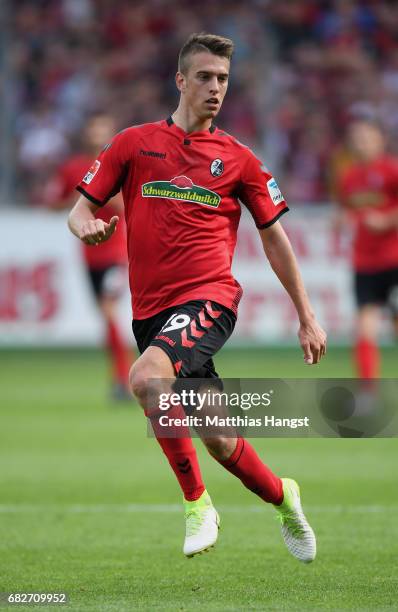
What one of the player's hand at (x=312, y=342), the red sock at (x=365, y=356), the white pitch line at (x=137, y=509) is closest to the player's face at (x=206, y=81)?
the player's hand at (x=312, y=342)

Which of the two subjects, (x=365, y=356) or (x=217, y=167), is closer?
(x=217, y=167)

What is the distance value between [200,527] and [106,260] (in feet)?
26.0

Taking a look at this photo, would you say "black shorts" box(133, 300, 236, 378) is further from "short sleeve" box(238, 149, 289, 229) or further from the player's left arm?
"short sleeve" box(238, 149, 289, 229)

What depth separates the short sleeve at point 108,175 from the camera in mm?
5570

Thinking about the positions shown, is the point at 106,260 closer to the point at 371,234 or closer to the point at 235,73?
the point at 371,234

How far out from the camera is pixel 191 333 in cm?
526

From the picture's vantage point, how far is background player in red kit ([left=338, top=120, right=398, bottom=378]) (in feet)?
38.4

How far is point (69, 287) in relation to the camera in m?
16.3

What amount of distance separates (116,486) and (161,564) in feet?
8.09

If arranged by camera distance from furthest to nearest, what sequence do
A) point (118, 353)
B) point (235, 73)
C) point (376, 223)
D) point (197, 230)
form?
point (235, 73), point (118, 353), point (376, 223), point (197, 230)

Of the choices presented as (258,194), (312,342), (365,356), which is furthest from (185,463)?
(365,356)

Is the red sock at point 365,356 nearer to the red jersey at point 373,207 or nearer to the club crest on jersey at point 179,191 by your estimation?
the red jersey at point 373,207

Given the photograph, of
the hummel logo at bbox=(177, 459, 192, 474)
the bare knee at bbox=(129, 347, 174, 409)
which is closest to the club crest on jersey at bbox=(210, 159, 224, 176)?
the bare knee at bbox=(129, 347, 174, 409)

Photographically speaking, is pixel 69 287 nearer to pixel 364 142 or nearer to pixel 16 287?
pixel 16 287
